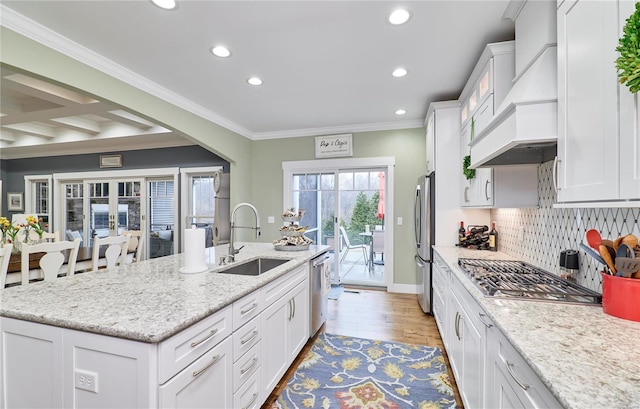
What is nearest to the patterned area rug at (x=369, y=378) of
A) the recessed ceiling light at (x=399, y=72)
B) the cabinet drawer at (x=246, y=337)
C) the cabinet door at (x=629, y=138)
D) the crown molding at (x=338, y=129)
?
the cabinet drawer at (x=246, y=337)

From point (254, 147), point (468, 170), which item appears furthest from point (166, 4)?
point (254, 147)

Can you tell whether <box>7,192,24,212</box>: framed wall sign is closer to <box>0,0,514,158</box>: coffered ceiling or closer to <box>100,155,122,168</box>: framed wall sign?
<box>100,155,122,168</box>: framed wall sign

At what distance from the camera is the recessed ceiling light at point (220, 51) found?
2424 mm

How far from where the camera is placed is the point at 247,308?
1.59 metres

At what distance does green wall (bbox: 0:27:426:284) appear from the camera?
7.93 feet

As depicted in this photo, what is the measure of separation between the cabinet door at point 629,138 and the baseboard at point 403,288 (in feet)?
12.4

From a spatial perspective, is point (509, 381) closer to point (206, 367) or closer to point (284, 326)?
point (206, 367)

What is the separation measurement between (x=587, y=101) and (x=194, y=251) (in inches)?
84.4

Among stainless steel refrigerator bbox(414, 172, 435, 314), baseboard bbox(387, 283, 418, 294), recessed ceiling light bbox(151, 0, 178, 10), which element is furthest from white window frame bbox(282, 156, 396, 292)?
recessed ceiling light bbox(151, 0, 178, 10)

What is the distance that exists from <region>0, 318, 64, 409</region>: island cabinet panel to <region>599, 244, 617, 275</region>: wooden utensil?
2.26 meters

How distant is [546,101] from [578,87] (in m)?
0.20

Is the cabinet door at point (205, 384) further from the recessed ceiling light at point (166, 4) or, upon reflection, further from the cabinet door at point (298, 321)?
the recessed ceiling light at point (166, 4)

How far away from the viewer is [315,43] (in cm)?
235

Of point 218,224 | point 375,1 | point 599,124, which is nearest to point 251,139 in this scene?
point 218,224
